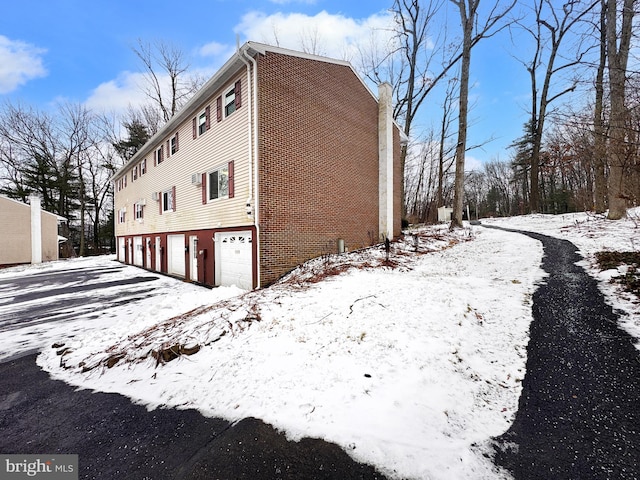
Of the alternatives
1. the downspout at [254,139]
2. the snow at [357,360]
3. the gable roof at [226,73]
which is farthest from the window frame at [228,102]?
the snow at [357,360]

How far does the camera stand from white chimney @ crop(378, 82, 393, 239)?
502 inches

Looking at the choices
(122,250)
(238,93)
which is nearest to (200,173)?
(238,93)

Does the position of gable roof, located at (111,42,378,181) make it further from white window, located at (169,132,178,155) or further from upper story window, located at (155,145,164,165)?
upper story window, located at (155,145,164,165)

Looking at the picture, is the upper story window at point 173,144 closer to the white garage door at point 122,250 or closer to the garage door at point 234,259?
the garage door at point 234,259

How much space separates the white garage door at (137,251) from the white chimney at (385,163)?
15531 mm

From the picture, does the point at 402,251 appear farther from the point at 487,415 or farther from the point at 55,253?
the point at 55,253

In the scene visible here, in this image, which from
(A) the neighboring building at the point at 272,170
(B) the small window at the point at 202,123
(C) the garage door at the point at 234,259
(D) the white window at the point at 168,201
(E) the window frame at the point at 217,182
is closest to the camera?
(A) the neighboring building at the point at 272,170

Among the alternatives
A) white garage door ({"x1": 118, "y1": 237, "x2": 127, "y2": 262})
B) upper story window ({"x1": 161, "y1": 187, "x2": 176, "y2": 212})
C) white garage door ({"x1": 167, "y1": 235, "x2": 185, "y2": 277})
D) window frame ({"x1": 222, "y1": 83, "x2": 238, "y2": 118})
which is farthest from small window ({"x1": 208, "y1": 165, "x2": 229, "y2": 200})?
white garage door ({"x1": 118, "y1": 237, "x2": 127, "y2": 262})

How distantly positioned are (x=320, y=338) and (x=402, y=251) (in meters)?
7.01

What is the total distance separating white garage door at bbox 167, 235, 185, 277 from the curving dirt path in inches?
509

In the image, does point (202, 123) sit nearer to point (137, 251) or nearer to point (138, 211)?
point (138, 211)

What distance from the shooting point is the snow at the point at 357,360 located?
2236 mm

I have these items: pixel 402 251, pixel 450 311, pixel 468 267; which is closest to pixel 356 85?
pixel 402 251

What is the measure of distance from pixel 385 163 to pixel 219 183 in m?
7.83
